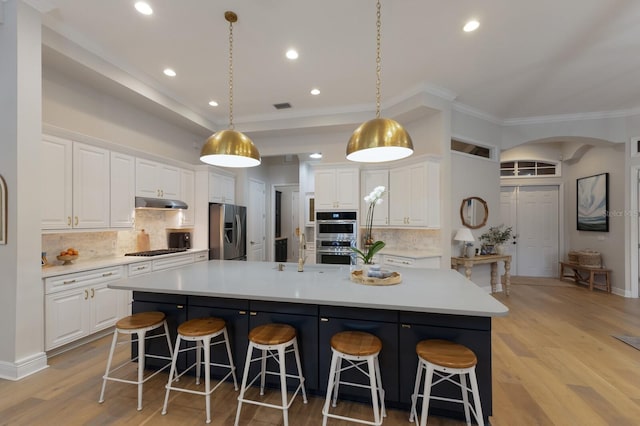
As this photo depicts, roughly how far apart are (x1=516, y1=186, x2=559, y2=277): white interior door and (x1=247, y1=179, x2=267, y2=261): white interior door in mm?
6252

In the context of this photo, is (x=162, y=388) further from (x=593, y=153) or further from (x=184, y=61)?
(x=593, y=153)

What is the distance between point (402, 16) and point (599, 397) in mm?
3662

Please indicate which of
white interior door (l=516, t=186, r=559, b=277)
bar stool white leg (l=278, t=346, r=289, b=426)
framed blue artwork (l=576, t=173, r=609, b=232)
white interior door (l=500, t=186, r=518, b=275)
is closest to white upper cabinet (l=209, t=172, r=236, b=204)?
bar stool white leg (l=278, t=346, r=289, b=426)

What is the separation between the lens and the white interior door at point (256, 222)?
6227 mm

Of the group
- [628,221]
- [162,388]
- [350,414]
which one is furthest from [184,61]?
[628,221]

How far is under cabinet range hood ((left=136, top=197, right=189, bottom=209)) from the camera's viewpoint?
387 cm

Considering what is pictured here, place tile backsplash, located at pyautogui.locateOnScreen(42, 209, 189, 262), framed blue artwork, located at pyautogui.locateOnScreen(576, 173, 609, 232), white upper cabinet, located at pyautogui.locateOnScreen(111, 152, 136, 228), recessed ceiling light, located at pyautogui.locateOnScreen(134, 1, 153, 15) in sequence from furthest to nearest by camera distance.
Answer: framed blue artwork, located at pyautogui.locateOnScreen(576, 173, 609, 232), white upper cabinet, located at pyautogui.locateOnScreen(111, 152, 136, 228), tile backsplash, located at pyautogui.locateOnScreen(42, 209, 189, 262), recessed ceiling light, located at pyautogui.locateOnScreen(134, 1, 153, 15)

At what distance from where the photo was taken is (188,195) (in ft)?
15.9

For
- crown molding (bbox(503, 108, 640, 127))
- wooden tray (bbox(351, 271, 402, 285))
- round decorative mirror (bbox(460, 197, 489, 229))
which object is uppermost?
crown molding (bbox(503, 108, 640, 127))

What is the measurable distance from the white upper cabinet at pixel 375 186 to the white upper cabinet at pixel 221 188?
2639 millimetres

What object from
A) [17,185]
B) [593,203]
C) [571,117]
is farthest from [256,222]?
[593,203]

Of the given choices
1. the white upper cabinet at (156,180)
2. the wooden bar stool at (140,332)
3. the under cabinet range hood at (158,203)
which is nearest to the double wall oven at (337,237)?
the under cabinet range hood at (158,203)

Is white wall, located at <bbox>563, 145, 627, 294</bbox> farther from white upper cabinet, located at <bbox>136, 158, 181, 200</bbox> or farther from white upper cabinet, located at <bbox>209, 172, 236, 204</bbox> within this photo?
white upper cabinet, located at <bbox>136, 158, 181, 200</bbox>

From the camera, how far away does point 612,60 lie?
11.1 feet
